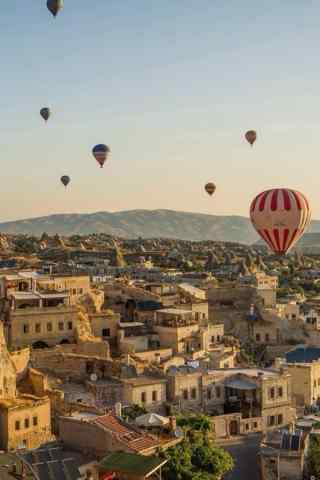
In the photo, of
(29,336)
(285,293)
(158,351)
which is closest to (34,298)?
(29,336)

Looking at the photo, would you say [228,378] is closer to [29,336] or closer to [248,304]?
[29,336]

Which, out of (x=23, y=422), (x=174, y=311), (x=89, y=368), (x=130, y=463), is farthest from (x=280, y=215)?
(x=130, y=463)

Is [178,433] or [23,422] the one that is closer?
[178,433]

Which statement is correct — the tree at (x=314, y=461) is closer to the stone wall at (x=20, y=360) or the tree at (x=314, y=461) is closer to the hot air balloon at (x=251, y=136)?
the stone wall at (x=20, y=360)

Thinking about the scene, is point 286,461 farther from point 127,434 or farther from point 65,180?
point 65,180

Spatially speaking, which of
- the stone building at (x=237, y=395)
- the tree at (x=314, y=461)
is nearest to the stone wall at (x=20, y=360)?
the stone building at (x=237, y=395)

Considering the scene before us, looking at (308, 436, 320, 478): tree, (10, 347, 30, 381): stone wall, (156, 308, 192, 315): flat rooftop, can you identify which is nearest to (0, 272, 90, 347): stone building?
(10, 347, 30, 381): stone wall
